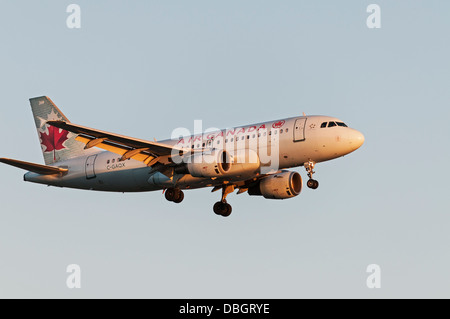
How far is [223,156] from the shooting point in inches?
1709

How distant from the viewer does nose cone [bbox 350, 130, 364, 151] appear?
1705 inches

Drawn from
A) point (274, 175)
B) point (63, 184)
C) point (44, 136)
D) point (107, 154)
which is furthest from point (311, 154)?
point (44, 136)

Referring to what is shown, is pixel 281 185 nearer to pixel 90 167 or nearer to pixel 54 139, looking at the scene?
pixel 90 167

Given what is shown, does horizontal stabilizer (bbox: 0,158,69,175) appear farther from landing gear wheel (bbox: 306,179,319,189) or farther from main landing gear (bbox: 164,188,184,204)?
landing gear wheel (bbox: 306,179,319,189)

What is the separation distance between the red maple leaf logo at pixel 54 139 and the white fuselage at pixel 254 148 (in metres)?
5.04

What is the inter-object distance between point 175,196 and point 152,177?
67.6 inches

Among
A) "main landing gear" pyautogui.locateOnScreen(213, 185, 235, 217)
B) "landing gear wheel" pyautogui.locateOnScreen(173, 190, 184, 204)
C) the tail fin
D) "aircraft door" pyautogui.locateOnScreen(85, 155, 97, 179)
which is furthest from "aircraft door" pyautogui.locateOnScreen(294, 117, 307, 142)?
the tail fin

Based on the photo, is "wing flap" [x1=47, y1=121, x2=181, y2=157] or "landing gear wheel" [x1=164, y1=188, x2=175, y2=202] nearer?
"wing flap" [x1=47, y1=121, x2=181, y2=157]

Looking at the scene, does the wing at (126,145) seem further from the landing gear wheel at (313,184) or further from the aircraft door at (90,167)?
the landing gear wheel at (313,184)

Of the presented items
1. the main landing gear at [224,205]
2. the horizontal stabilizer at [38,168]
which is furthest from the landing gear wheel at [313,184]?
the horizontal stabilizer at [38,168]

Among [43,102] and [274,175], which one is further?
[43,102]

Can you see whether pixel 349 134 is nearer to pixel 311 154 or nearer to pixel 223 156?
pixel 311 154

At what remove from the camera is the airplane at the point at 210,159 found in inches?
1700

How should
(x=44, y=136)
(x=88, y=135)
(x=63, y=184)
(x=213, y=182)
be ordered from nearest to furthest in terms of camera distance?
(x=88, y=135) < (x=213, y=182) < (x=63, y=184) < (x=44, y=136)
